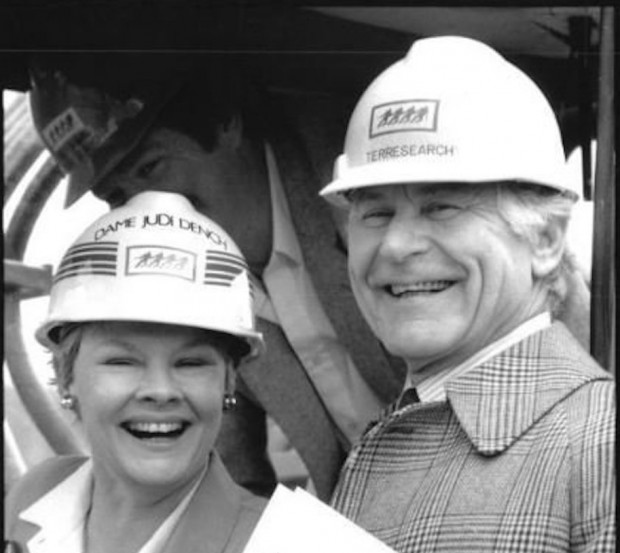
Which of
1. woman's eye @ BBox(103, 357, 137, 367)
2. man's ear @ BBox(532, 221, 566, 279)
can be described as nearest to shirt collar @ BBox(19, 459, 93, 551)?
woman's eye @ BBox(103, 357, 137, 367)

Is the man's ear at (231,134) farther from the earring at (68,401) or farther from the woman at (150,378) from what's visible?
the earring at (68,401)

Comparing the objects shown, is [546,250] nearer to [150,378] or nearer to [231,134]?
[150,378]

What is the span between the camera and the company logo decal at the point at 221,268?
2.36 m

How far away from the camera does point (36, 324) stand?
269 centimetres

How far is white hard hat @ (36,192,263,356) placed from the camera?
2.29 meters

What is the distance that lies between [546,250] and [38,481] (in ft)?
3.09

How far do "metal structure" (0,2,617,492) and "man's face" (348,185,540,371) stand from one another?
1.47ft

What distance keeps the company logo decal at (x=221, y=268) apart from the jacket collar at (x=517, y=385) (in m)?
0.40

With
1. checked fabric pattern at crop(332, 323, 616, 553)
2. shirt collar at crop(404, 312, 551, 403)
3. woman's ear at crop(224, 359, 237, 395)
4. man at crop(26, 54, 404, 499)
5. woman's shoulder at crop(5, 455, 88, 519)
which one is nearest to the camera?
checked fabric pattern at crop(332, 323, 616, 553)

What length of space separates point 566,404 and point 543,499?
0.56 ft

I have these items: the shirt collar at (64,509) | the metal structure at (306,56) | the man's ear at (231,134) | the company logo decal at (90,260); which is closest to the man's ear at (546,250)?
the metal structure at (306,56)

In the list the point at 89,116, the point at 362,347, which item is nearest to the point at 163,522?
the point at 362,347

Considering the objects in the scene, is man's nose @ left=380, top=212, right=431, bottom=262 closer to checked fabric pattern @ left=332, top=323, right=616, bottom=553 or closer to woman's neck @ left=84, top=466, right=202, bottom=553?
checked fabric pattern @ left=332, top=323, right=616, bottom=553

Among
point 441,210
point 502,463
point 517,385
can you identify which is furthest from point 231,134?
point 502,463
